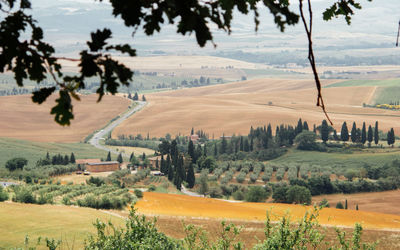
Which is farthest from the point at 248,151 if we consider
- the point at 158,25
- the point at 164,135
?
the point at 158,25

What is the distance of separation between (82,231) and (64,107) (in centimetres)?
3221

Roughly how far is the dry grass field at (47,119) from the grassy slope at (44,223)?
111685mm

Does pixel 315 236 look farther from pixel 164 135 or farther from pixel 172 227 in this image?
pixel 164 135

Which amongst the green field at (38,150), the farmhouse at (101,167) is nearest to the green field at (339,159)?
the farmhouse at (101,167)

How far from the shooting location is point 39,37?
10.7ft

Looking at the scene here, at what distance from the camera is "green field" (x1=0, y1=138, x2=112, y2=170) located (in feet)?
384

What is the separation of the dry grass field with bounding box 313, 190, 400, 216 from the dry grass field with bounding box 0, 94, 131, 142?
299 ft

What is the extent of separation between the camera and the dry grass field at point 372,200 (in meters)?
70.9

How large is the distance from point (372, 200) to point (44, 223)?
171ft

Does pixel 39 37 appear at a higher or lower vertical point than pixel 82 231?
higher

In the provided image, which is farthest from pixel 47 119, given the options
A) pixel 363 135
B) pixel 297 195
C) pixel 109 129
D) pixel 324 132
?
pixel 297 195

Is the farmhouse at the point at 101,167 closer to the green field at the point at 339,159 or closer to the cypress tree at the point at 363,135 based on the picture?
the green field at the point at 339,159

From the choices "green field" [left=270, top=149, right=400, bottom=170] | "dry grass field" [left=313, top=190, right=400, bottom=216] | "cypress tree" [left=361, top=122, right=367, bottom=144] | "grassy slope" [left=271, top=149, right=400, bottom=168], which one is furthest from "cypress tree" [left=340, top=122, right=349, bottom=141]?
"dry grass field" [left=313, top=190, right=400, bottom=216]

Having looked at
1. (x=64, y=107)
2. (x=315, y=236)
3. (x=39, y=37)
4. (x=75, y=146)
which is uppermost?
(x=39, y=37)
